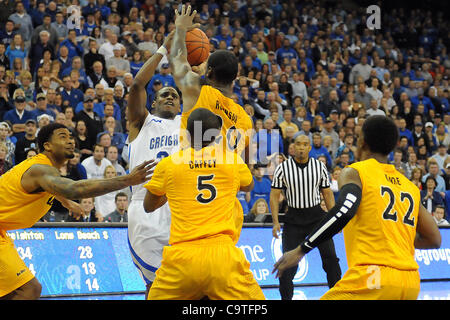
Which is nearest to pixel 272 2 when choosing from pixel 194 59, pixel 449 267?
pixel 449 267

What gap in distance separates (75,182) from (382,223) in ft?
7.44

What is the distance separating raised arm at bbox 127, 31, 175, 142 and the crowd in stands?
193 inches

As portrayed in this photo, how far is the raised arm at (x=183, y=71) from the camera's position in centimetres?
552

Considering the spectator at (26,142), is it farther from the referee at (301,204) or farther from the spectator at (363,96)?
the spectator at (363,96)

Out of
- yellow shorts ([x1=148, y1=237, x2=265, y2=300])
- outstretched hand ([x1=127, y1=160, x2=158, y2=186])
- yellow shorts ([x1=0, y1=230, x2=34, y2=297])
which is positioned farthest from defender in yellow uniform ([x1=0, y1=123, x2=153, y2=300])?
yellow shorts ([x1=148, y1=237, x2=265, y2=300])

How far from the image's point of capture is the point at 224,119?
225 inches

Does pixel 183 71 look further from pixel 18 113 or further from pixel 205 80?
pixel 18 113

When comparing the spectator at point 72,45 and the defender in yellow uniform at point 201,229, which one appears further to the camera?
the spectator at point 72,45

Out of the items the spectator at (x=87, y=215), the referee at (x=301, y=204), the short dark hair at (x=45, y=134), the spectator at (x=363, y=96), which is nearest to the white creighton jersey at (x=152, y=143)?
the short dark hair at (x=45, y=134)

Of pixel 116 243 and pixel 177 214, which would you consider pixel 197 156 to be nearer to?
pixel 177 214

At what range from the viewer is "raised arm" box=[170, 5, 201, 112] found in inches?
217

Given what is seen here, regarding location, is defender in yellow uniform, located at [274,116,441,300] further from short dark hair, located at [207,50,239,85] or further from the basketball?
the basketball

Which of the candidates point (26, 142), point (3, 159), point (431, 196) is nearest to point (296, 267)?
point (3, 159)
